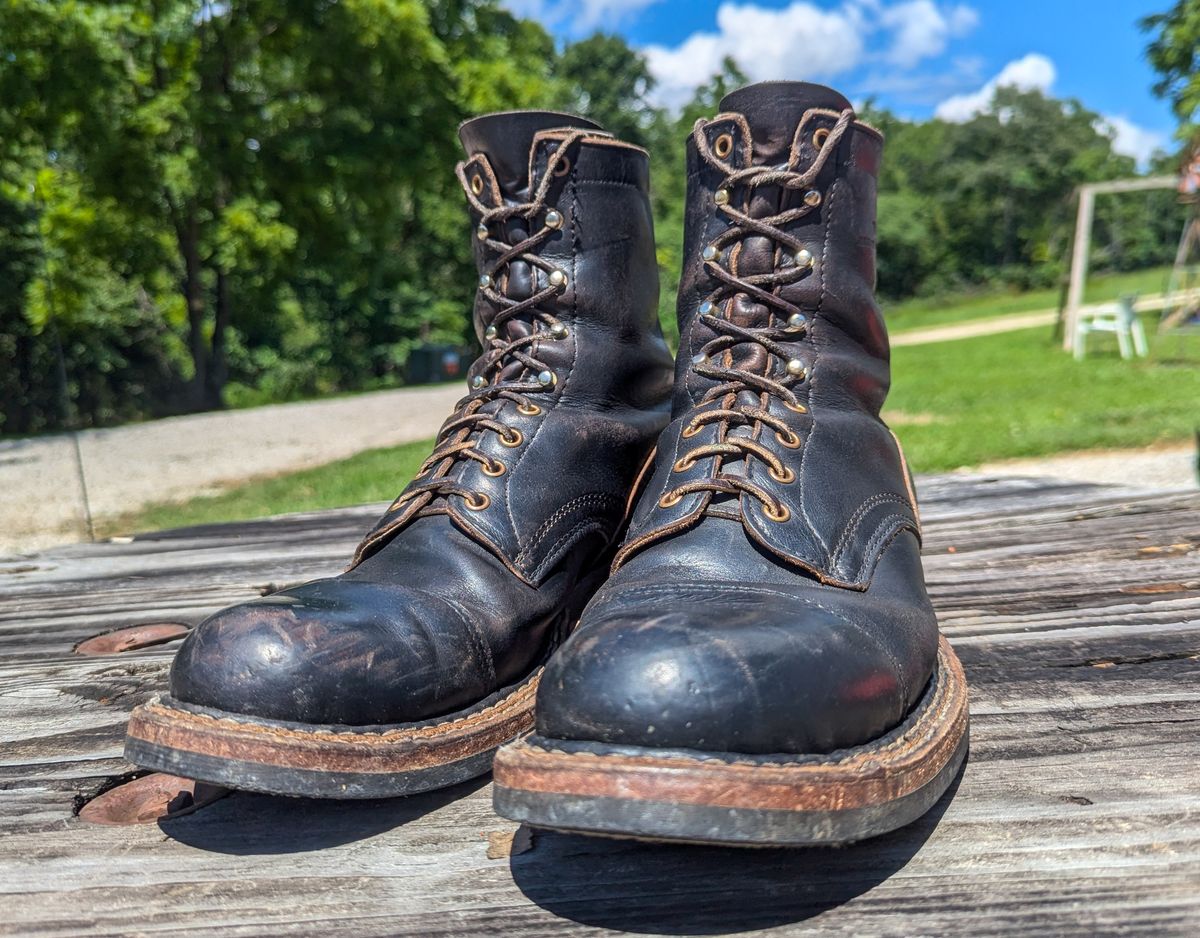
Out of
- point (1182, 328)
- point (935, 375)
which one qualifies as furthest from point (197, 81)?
point (1182, 328)

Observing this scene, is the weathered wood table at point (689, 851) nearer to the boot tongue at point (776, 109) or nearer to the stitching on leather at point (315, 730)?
the stitching on leather at point (315, 730)

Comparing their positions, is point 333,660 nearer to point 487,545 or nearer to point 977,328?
point 487,545

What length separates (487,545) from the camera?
1.23 metres

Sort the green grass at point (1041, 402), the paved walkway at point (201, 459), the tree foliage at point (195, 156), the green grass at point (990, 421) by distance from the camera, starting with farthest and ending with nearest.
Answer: the tree foliage at point (195, 156)
the green grass at point (1041, 402)
the green grass at point (990, 421)
the paved walkway at point (201, 459)

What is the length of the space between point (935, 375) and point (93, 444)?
32.9 ft

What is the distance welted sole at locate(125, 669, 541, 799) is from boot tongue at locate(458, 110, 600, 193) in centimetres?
77

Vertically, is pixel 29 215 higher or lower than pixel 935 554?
higher

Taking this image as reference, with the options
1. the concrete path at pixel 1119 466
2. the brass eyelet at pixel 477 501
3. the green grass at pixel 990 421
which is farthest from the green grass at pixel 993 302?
the brass eyelet at pixel 477 501

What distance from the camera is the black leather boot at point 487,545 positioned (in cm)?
97

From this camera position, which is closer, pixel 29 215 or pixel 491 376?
pixel 491 376

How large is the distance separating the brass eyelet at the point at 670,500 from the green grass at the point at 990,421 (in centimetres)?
408

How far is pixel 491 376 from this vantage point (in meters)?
1.47

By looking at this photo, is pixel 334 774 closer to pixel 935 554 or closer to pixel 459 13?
pixel 935 554

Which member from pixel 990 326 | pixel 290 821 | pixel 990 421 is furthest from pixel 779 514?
pixel 990 326
